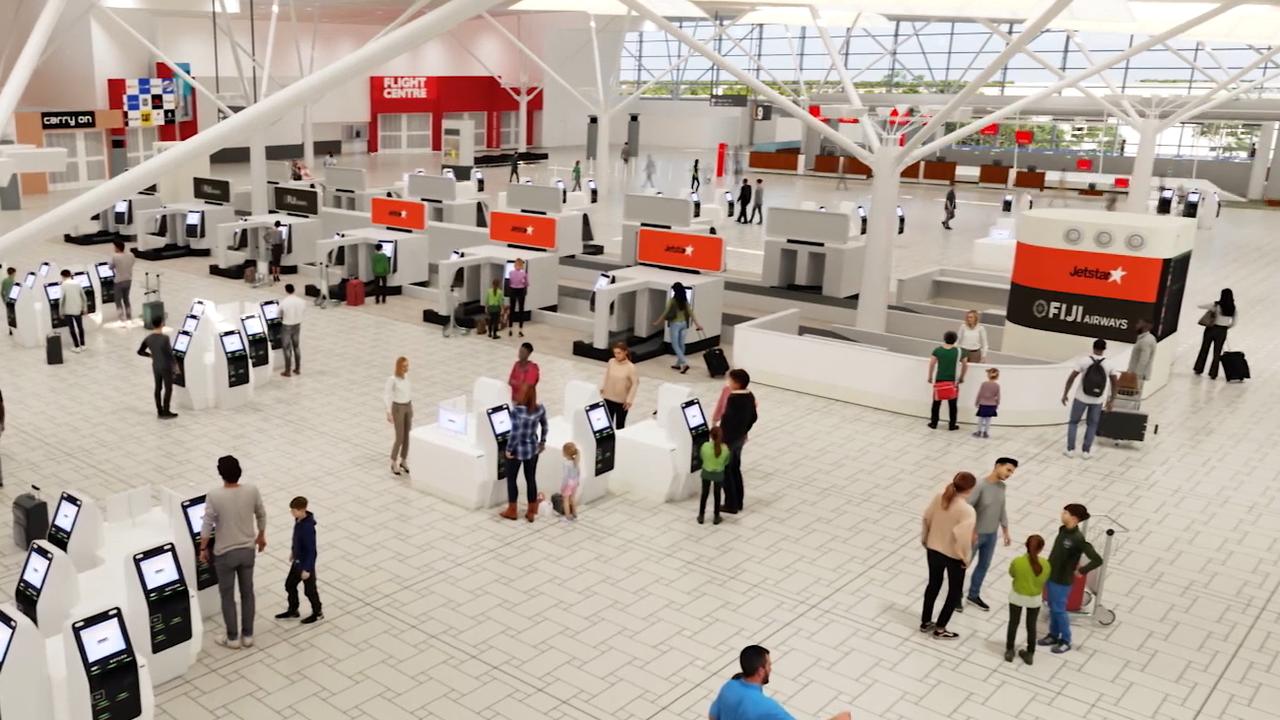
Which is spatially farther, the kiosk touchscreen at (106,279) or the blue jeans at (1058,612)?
the kiosk touchscreen at (106,279)

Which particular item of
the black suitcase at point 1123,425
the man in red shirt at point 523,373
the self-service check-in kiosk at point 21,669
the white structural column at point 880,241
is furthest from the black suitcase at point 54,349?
the black suitcase at point 1123,425

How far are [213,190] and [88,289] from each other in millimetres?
10332

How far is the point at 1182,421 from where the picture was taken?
16406mm

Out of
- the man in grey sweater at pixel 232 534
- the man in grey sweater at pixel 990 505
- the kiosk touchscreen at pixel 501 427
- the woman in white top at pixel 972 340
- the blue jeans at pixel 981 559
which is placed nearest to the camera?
the man in grey sweater at pixel 232 534

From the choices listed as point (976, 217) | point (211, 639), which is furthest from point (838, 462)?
Answer: point (976, 217)

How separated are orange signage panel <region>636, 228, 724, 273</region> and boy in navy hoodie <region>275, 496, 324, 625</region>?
11810 mm

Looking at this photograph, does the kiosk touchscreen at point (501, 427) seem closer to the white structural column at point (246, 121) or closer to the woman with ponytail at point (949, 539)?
the woman with ponytail at point (949, 539)

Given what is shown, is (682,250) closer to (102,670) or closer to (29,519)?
(29,519)

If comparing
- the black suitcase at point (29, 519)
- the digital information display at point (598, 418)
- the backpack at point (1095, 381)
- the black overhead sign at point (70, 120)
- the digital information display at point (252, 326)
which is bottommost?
the black suitcase at point (29, 519)

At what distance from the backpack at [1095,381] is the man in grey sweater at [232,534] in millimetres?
10409

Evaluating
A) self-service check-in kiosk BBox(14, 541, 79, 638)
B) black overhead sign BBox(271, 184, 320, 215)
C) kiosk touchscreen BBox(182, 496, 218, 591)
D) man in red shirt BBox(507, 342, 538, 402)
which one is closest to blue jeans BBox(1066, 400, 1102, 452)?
man in red shirt BBox(507, 342, 538, 402)

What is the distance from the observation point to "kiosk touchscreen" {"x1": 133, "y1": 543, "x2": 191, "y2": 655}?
27.1 feet

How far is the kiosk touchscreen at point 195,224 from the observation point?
26.9 meters

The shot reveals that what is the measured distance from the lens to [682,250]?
20391mm
